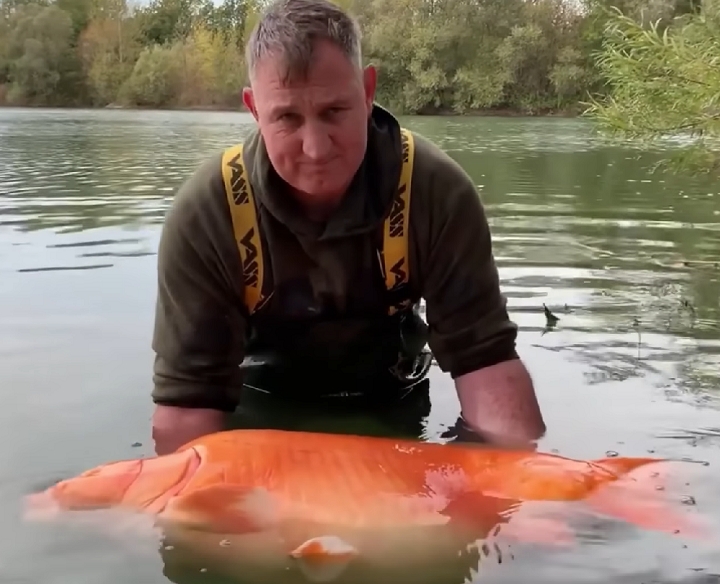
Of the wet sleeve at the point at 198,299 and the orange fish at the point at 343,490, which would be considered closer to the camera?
the orange fish at the point at 343,490

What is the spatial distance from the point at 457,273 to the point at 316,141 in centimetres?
64

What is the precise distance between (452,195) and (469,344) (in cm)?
46

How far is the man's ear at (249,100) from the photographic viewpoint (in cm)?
276

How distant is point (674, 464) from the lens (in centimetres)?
269

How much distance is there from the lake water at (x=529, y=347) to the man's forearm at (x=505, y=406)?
17cm

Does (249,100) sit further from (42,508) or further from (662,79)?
(662,79)

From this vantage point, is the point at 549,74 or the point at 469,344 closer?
the point at 469,344

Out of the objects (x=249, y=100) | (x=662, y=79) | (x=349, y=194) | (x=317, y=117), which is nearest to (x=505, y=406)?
(x=349, y=194)

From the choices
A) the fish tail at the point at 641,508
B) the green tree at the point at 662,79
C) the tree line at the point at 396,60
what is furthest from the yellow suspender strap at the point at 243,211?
the tree line at the point at 396,60

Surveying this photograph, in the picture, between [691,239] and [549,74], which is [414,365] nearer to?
[691,239]

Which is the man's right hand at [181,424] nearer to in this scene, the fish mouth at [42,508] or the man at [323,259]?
the man at [323,259]

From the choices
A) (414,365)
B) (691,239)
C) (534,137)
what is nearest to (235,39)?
(534,137)

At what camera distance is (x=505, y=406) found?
2980 mm

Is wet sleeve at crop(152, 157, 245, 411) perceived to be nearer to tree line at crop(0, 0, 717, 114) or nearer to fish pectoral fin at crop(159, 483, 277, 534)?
fish pectoral fin at crop(159, 483, 277, 534)
